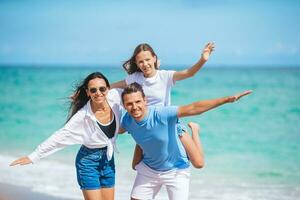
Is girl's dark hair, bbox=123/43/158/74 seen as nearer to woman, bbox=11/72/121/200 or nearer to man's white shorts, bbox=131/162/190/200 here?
woman, bbox=11/72/121/200

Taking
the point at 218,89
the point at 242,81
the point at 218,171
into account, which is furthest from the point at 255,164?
the point at 242,81

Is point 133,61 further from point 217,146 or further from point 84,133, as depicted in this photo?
point 217,146

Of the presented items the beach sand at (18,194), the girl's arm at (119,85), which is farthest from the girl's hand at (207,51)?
the beach sand at (18,194)

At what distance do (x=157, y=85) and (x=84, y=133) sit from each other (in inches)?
28.8

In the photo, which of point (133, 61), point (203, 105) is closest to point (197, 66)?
point (133, 61)

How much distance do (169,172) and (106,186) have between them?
48 cm

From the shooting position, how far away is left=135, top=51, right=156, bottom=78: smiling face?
14.1 feet

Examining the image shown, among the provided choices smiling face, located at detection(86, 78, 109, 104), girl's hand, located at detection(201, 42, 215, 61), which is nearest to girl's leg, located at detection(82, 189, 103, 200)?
smiling face, located at detection(86, 78, 109, 104)

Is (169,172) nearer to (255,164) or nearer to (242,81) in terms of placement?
(255,164)

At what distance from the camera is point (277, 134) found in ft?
45.9

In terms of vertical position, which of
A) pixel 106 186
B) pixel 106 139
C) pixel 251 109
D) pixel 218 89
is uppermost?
pixel 218 89

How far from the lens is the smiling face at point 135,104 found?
3.78 m

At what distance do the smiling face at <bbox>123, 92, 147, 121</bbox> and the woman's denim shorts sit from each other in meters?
0.41

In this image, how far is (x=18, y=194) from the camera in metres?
6.14
